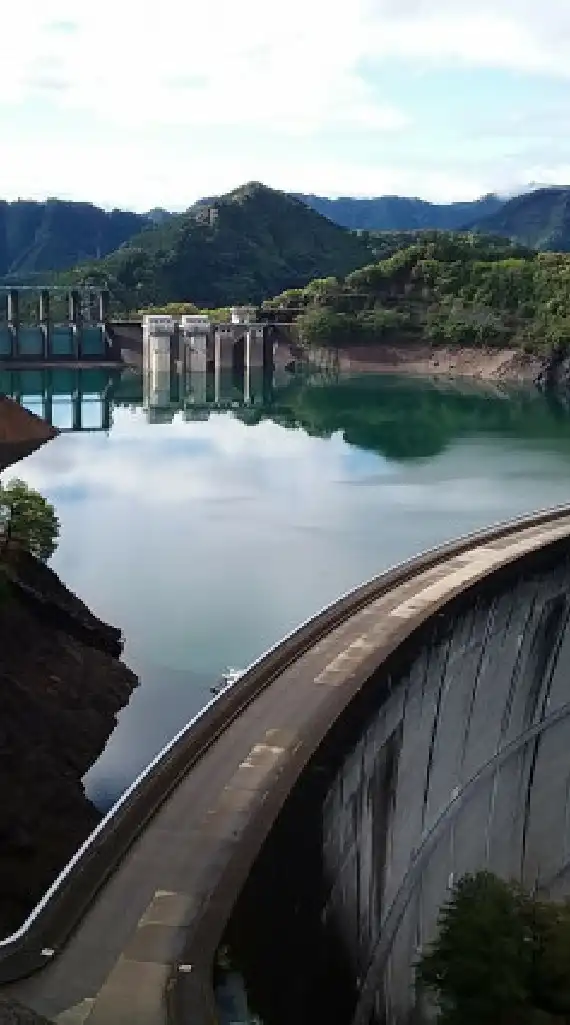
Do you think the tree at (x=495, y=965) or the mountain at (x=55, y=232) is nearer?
the tree at (x=495, y=965)

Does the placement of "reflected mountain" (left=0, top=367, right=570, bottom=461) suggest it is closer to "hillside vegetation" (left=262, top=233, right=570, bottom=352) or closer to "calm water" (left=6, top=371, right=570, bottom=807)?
"calm water" (left=6, top=371, right=570, bottom=807)

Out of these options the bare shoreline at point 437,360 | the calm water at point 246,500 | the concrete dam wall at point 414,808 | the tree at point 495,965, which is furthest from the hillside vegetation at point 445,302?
the tree at point 495,965

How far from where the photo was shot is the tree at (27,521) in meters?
22.0

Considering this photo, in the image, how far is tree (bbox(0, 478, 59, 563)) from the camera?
22.0m

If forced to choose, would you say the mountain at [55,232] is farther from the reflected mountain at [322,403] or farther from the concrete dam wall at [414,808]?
the concrete dam wall at [414,808]

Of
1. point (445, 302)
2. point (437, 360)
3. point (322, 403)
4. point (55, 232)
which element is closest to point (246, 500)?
point (322, 403)

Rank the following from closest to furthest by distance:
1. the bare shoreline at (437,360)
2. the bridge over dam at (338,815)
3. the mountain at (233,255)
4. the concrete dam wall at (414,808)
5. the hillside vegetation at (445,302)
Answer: the bridge over dam at (338,815) < the concrete dam wall at (414,808) < the bare shoreline at (437,360) < the hillside vegetation at (445,302) < the mountain at (233,255)

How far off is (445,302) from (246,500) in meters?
44.1

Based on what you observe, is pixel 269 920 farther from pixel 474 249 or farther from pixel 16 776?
pixel 474 249

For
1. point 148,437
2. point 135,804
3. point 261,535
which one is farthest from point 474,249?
point 135,804

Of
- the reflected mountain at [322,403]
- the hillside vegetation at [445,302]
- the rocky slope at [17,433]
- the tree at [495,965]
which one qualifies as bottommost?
the reflected mountain at [322,403]

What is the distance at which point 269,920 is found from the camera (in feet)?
28.0

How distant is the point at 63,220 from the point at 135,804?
190 m

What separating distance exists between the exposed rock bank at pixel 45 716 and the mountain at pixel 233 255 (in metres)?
83.3
